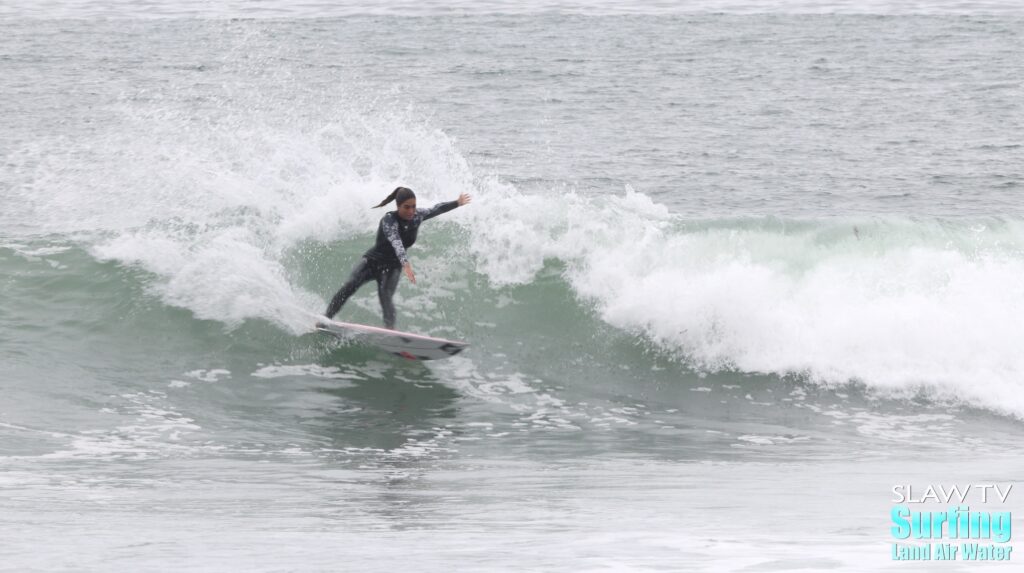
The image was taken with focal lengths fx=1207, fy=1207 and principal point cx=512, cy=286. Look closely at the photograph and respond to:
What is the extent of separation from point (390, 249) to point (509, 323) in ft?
7.00

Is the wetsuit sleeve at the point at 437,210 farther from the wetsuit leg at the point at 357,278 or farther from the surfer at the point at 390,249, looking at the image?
the wetsuit leg at the point at 357,278

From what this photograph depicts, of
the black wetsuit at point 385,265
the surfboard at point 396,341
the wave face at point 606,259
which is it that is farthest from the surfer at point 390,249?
the wave face at point 606,259

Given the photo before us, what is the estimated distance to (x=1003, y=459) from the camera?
9.59 metres

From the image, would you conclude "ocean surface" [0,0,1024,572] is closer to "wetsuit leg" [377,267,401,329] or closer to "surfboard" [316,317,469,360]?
"surfboard" [316,317,469,360]

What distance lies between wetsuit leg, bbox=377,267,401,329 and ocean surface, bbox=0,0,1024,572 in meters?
0.46

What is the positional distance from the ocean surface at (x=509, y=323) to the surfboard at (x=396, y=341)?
18cm

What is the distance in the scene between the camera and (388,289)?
11672 mm

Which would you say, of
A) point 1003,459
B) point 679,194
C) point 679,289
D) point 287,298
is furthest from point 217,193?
point 1003,459

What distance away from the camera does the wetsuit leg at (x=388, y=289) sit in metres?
11.6

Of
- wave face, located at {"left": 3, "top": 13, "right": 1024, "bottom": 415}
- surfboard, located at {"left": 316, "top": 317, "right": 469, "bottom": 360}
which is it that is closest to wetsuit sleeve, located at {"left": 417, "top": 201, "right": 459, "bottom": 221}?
surfboard, located at {"left": 316, "top": 317, "right": 469, "bottom": 360}

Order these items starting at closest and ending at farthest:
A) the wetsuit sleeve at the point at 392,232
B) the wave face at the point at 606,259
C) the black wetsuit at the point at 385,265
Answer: the wetsuit sleeve at the point at 392,232 → the black wetsuit at the point at 385,265 → the wave face at the point at 606,259

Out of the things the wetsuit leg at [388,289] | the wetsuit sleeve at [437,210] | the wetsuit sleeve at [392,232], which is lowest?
the wetsuit leg at [388,289]

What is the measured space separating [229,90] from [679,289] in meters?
16.3

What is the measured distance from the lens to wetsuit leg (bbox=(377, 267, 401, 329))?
11641 millimetres
